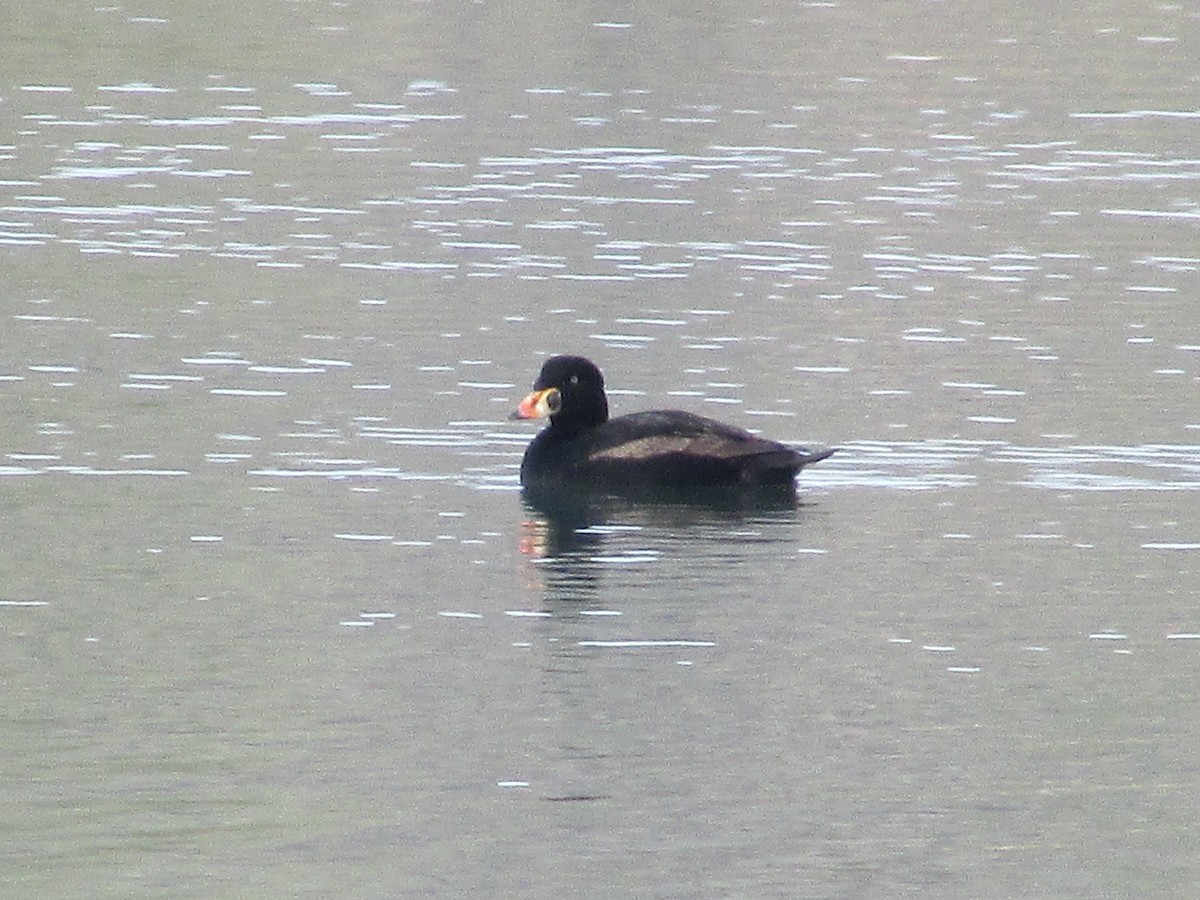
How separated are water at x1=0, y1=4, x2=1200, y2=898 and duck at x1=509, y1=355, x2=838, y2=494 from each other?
25 centimetres

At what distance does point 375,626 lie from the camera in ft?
40.6

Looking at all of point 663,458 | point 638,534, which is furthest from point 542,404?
point 638,534

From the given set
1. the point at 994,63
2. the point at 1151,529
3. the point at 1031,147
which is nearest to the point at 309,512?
the point at 1151,529

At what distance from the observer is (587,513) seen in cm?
1522

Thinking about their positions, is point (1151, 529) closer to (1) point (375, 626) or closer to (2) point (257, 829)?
(1) point (375, 626)

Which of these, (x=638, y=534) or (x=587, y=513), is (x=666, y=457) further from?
(x=638, y=534)

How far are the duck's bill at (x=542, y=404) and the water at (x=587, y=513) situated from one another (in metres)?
0.43

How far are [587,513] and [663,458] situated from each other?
559 millimetres

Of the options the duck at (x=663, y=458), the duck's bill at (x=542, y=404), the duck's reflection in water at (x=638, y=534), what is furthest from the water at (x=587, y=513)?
the duck's bill at (x=542, y=404)

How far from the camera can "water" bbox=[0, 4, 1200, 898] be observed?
984 centimetres

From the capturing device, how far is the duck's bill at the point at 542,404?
15.9 meters

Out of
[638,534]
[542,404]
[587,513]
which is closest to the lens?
[638,534]

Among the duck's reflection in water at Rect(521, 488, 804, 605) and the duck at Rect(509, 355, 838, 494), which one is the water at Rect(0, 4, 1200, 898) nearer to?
the duck's reflection in water at Rect(521, 488, 804, 605)

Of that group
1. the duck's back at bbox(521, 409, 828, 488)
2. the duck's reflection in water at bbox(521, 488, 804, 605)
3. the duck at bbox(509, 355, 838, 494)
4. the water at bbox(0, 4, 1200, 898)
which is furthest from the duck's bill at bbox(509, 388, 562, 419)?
the duck's reflection in water at bbox(521, 488, 804, 605)
